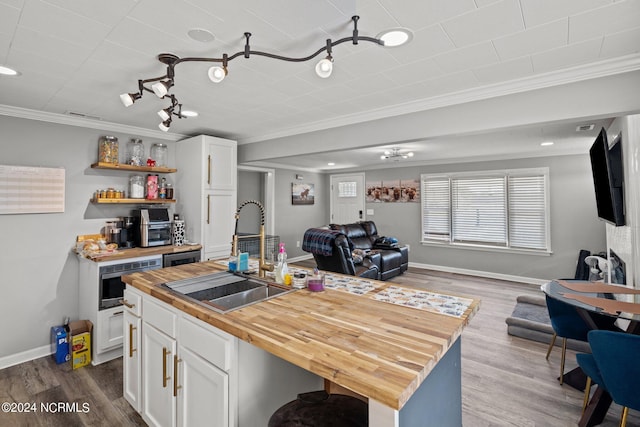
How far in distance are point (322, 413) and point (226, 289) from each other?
41.5 inches

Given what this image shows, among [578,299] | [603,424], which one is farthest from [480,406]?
[578,299]

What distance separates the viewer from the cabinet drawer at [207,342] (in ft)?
4.37

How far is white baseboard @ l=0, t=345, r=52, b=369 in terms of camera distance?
2793 millimetres

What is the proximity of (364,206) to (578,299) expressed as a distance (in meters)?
5.77

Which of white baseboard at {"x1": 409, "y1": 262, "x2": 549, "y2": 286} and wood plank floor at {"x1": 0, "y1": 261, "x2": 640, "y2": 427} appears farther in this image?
white baseboard at {"x1": 409, "y1": 262, "x2": 549, "y2": 286}

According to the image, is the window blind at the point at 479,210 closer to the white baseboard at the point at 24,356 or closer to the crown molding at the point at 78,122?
the crown molding at the point at 78,122

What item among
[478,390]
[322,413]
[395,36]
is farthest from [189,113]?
[478,390]

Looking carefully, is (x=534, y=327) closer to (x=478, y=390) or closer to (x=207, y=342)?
(x=478, y=390)

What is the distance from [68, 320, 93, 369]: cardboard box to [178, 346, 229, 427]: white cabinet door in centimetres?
186

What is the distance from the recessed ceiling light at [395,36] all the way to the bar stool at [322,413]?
1859 millimetres

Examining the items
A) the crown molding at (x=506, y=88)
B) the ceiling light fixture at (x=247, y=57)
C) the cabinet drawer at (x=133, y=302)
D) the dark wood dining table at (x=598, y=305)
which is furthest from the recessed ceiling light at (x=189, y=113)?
the dark wood dining table at (x=598, y=305)

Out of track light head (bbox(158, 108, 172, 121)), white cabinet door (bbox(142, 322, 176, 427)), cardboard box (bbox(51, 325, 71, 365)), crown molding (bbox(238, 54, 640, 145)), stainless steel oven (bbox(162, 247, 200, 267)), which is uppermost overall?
crown molding (bbox(238, 54, 640, 145))

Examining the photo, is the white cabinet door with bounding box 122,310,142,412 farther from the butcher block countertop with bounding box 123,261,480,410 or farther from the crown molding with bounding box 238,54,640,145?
the crown molding with bounding box 238,54,640,145

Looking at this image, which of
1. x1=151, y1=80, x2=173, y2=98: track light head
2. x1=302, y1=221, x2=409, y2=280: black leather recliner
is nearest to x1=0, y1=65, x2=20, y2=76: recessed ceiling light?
x1=151, y1=80, x2=173, y2=98: track light head
